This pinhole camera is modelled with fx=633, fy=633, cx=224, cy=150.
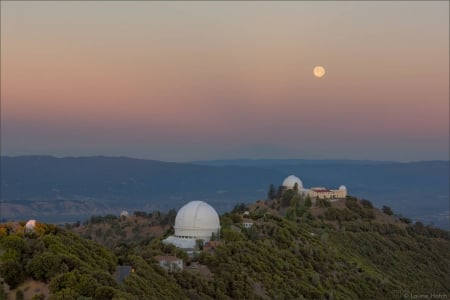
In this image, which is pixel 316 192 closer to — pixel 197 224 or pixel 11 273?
pixel 197 224

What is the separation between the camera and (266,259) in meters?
51.4

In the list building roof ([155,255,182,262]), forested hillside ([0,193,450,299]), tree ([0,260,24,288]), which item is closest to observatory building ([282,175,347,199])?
forested hillside ([0,193,450,299])

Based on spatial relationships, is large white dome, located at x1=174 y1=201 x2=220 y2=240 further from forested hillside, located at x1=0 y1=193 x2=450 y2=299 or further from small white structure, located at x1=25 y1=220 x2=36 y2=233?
small white structure, located at x1=25 y1=220 x2=36 y2=233

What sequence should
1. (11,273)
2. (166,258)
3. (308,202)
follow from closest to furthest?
(11,273)
(166,258)
(308,202)

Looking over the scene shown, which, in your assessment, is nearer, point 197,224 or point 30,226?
point 30,226

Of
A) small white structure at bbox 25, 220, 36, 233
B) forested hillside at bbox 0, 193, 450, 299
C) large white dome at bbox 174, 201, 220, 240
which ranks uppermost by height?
small white structure at bbox 25, 220, 36, 233

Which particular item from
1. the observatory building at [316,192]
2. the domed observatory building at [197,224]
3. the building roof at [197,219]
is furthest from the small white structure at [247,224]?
the observatory building at [316,192]

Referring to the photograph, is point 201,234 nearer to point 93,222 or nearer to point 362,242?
point 362,242

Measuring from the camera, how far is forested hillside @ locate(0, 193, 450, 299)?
3281cm

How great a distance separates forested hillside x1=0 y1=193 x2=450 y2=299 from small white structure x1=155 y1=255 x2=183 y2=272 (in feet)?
3.07

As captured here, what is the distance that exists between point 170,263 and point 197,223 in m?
12.6

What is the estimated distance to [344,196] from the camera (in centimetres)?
9262

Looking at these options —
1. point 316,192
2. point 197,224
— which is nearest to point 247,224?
point 197,224

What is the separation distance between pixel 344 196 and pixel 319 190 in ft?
12.8
